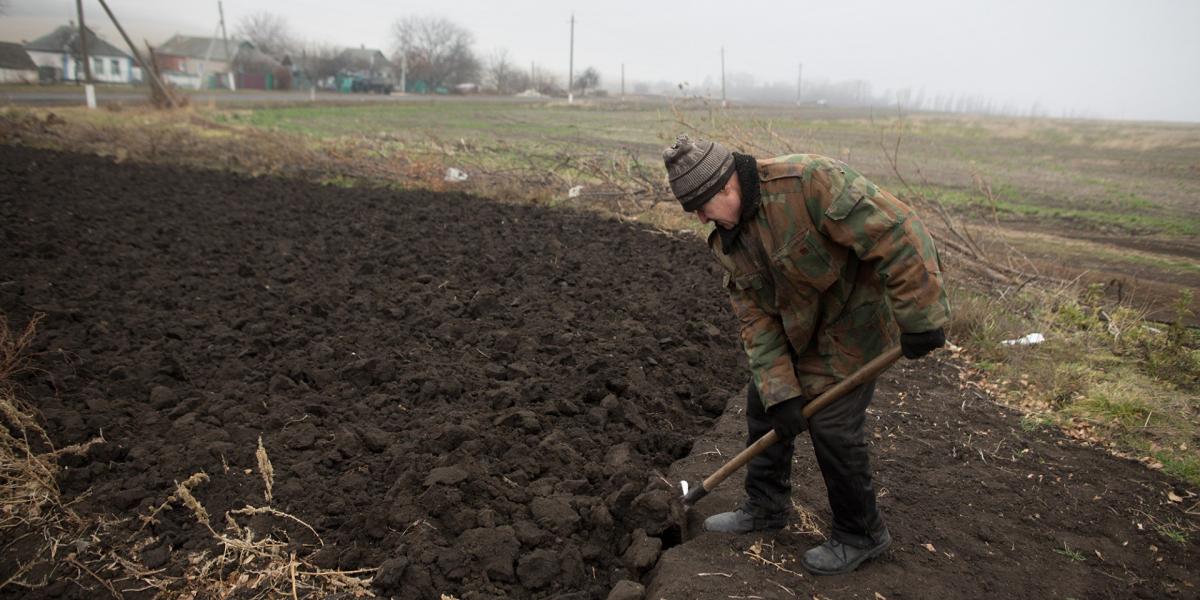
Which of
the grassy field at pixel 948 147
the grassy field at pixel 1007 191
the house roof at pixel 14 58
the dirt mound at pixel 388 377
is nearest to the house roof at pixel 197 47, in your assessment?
the house roof at pixel 14 58

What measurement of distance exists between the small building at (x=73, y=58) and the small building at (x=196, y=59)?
3.22 m

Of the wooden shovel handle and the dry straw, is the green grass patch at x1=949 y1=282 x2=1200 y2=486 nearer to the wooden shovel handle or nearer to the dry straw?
the wooden shovel handle

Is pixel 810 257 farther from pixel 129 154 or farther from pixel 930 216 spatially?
pixel 129 154

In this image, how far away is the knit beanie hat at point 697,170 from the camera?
2.55 meters

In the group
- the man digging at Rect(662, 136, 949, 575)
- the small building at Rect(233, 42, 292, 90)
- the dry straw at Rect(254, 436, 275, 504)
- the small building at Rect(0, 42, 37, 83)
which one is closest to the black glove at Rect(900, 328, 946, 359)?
the man digging at Rect(662, 136, 949, 575)

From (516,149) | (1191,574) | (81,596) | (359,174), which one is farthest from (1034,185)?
(81,596)

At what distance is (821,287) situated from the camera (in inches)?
104

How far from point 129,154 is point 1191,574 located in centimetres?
1515

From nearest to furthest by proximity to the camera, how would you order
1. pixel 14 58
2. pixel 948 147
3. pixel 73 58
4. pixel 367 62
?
pixel 948 147 < pixel 14 58 < pixel 73 58 < pixel 367 62

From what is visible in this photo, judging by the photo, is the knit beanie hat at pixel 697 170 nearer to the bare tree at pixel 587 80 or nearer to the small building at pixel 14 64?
the small building at pixel 14 64

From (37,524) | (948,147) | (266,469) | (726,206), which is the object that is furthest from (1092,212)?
(37,524)

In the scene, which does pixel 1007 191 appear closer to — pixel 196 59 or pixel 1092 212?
pixel 1092 212

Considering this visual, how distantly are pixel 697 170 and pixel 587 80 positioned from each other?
70.6 metres

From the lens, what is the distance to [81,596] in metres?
2.72
